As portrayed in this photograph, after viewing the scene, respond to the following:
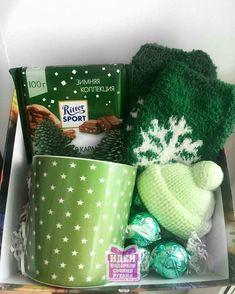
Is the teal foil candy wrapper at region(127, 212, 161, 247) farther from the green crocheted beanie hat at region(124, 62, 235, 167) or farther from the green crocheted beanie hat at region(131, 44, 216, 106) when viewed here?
the green crocheted beanie hat at region(131, 44, 216, 106)

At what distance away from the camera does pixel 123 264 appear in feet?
1.99

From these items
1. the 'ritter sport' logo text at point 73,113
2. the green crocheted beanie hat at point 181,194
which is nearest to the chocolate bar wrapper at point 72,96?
the 'ritter sport' logo text at point 73,113

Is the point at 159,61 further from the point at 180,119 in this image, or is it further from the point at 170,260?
the point at 170,260

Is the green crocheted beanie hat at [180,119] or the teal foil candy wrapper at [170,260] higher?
the green crocheted beanie hat at [180,119]

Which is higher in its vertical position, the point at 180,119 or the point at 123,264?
the point at 180,119

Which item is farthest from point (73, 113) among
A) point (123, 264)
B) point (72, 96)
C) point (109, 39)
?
point (123, 264)

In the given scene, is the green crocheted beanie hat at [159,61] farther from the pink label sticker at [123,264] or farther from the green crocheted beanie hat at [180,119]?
the pink label sticker at [123,264]

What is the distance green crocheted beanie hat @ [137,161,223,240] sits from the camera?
634 millimetres

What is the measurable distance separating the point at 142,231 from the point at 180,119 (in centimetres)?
19

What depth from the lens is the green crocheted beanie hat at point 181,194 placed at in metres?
0.63

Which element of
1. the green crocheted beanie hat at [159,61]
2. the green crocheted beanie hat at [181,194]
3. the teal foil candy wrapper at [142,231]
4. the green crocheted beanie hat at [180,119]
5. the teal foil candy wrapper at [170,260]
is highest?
the green crocheted beanie hat at [159,61]

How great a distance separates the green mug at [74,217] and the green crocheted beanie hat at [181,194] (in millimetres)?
78

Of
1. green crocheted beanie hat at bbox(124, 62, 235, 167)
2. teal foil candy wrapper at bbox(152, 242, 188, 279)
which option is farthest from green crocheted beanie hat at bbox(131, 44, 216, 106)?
teal foil candy wrapper at bbox(152, 242, 188, 279)

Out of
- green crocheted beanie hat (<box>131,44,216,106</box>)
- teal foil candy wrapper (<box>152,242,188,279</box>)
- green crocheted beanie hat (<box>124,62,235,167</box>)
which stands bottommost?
teal foil candy wrapper (<box>152,242,188,279</box>)
